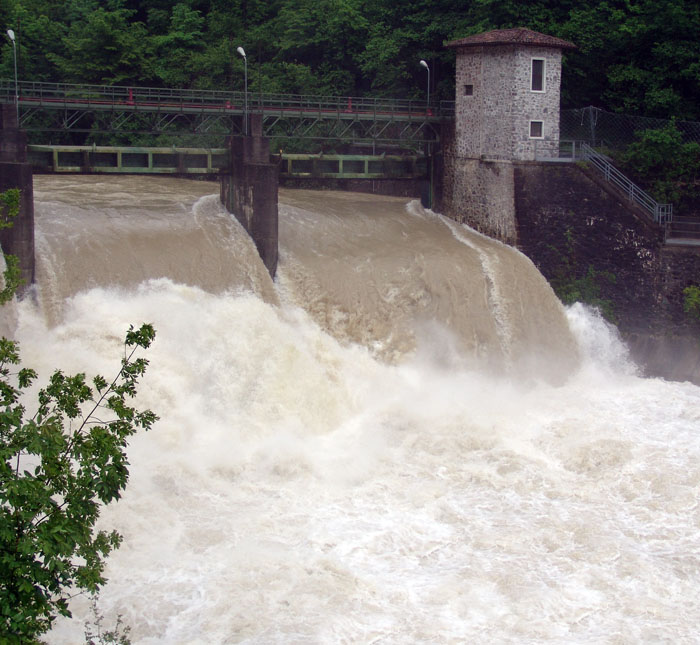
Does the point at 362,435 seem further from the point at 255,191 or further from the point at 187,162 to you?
the point at 187,162

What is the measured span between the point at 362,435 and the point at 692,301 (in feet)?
37.2

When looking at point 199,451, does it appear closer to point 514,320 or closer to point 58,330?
point 58,330

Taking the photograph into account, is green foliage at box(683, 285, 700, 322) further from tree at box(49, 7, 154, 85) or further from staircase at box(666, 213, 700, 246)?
tree at box(49, 7, 154, 85)

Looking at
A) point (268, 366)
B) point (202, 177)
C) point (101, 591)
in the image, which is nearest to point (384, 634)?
point (101, 591)

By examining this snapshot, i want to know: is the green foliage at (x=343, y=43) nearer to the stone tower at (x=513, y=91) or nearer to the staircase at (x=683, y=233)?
the stone tower at (x=513, y=91)

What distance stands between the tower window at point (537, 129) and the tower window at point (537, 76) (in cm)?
100

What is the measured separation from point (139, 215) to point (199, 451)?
8.60 meters

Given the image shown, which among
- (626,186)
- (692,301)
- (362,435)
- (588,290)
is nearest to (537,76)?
(626,186)

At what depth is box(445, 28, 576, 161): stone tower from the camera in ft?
104

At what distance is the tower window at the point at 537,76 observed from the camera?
31.9 m

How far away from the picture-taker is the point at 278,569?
695 inches

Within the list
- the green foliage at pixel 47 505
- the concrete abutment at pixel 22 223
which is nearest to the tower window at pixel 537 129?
the concrete abutment at pixel 22 223

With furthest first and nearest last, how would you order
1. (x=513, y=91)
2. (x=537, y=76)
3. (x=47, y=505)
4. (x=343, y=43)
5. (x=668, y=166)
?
(x=343, y=43) < (x=668, y=166) < (x=537, y=76) < (x=513, y=91) < (x=47, y=505)

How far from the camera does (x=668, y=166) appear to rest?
32312mm
